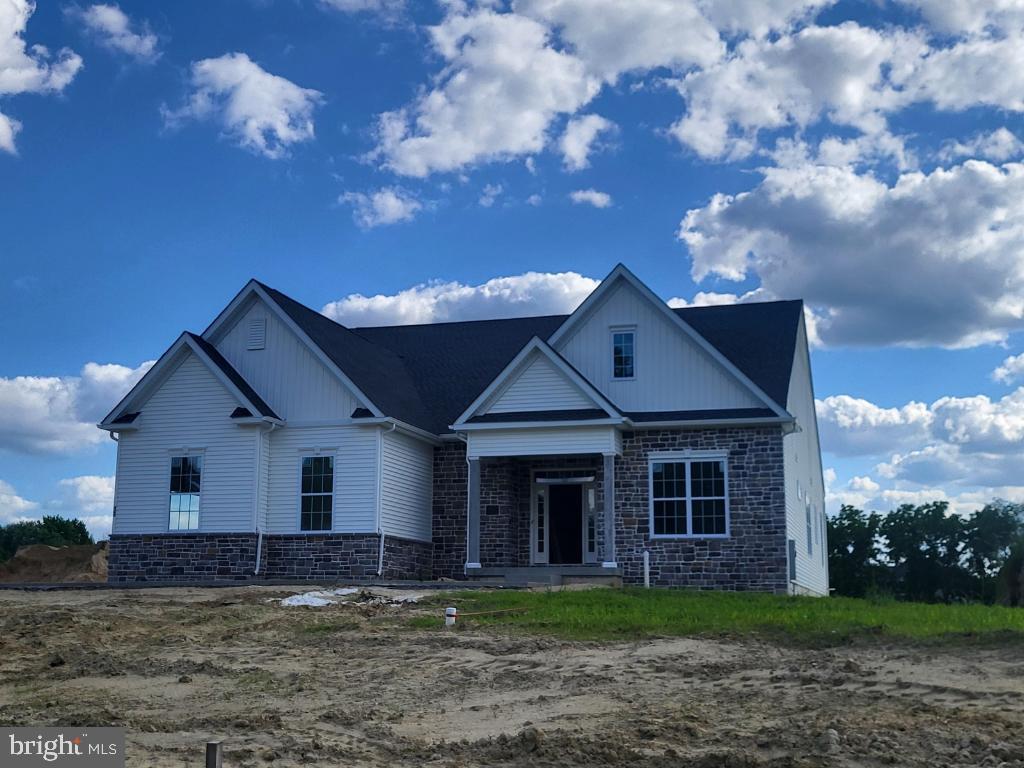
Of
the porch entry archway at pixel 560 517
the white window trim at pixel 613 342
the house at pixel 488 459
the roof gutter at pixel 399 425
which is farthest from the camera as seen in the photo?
the porch entry archway at pixel 560 517

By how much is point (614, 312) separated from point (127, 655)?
16.1 m

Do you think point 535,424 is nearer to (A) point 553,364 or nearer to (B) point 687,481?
(A) point 553,364

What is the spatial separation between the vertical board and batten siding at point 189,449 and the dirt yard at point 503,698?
10.4 meters

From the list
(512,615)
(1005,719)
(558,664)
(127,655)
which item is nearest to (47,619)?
(127,655)

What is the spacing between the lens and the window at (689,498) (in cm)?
2712

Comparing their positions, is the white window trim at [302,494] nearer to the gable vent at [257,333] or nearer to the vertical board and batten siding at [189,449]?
the vertical board and batten siding at [189,449]

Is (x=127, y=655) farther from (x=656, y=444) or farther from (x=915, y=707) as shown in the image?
(x=656, y=444)

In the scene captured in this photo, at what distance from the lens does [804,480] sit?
103 feet

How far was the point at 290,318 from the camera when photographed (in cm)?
2972

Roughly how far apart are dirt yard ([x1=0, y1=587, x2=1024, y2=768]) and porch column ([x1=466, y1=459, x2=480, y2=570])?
985 centimetres

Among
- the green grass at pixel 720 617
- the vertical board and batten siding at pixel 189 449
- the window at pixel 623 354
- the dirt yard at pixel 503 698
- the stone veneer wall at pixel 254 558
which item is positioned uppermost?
the window at pixel 623 354

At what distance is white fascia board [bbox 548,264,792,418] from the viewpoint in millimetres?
27156

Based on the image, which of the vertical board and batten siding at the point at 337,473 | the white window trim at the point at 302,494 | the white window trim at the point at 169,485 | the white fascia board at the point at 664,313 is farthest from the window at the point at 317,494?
the white fascia board at the point at 664,313

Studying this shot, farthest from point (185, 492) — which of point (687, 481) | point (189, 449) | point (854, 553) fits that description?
point (854, 553)
